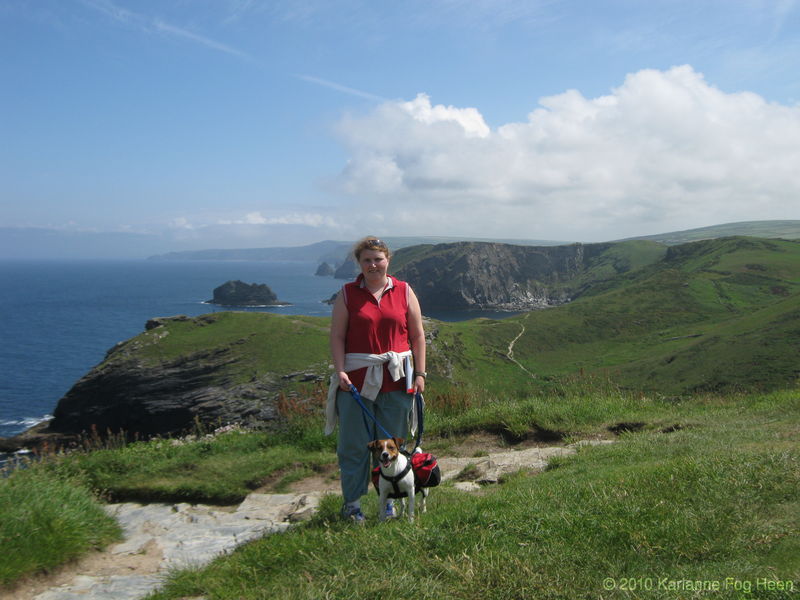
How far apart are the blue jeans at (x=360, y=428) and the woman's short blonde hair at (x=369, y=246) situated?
1.45 metres

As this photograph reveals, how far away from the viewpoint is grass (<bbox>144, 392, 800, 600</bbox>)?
11.7 ft

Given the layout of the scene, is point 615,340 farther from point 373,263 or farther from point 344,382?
point 344,382

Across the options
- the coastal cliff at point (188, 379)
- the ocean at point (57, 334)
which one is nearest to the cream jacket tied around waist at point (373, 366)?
the coastal cliff at point (188, 379)

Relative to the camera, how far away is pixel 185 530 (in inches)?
256

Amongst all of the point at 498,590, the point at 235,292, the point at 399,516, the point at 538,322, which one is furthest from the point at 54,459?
the point at 235,292

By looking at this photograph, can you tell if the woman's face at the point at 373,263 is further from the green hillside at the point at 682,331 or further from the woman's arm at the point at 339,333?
the green hillside at the point at 682,331

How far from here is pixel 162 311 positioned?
156 metres

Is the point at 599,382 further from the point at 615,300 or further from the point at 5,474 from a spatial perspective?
the point at 615,300

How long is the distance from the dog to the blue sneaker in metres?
0.31

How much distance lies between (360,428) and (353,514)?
85cm

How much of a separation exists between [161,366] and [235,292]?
4352 inches

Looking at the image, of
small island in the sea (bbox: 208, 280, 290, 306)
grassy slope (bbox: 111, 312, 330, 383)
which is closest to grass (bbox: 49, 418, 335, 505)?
grassy slope (bbox: 111, 312, 330, 383)

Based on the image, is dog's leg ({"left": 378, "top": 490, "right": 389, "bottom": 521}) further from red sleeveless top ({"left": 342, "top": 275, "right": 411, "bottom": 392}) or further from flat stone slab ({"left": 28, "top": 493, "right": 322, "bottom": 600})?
flat stone slab ({"left": 28, "top": 493, "right": 322, "bottom": 600})

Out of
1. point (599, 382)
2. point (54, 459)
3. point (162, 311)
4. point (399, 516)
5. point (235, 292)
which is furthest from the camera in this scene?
point (235, 292)
